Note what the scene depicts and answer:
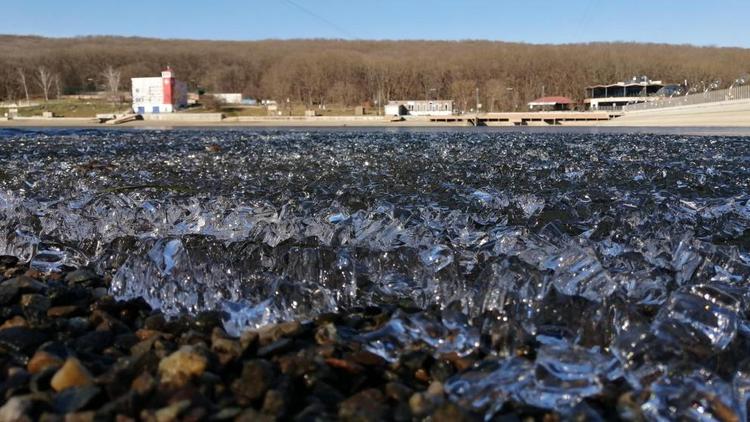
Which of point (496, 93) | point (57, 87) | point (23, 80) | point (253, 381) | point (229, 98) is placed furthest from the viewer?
point (57, 87)

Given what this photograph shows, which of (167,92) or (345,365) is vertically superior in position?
(167,92)

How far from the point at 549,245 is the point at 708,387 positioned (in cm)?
175

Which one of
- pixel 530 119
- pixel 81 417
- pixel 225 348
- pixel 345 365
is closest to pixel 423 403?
pixel 345 365

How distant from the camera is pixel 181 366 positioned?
1753 mm

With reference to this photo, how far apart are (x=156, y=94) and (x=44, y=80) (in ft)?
104

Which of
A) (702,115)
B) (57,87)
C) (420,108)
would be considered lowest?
(702,115)

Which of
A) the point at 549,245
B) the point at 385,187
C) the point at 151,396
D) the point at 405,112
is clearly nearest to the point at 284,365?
the point at 151,396

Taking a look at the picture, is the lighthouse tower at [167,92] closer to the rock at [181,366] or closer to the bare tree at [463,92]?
the bare tree at [463,92]

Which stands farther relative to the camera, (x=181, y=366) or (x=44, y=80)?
(x=44, y=80)

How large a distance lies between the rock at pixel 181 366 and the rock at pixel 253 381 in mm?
124

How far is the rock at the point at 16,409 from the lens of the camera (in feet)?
4.99

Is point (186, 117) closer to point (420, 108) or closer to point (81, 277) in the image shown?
point (420, 108)

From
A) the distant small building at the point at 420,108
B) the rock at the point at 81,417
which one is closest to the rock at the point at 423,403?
the rock at the point at 81,417

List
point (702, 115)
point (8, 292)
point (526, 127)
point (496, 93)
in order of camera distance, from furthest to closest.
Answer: point (496, 93) → point (526, 127) → point (702, 115) → point (8, 292)
